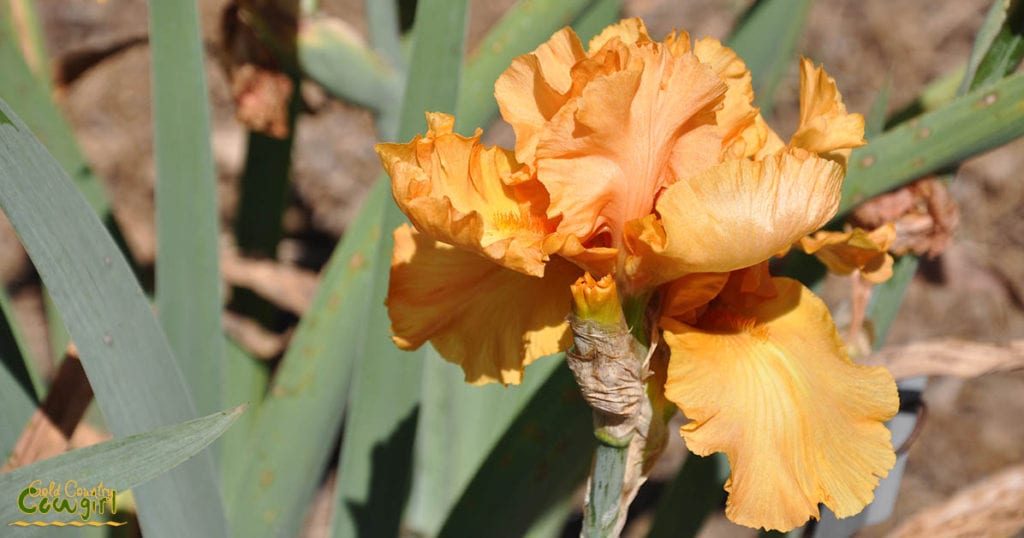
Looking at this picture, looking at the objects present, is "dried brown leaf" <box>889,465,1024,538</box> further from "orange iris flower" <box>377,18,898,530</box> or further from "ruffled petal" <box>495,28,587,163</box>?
"ruffled petal" <box>495,28,587,163</box>

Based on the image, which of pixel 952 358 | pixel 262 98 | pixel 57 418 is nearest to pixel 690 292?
pixel 952 358

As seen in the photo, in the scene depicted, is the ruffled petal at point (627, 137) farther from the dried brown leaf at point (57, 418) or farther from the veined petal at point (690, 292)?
the dried brown leaf at point (57, 418)

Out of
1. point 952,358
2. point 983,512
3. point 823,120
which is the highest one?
point 823,120

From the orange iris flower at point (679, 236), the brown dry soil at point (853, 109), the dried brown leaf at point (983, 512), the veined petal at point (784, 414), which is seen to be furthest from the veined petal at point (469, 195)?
the brown dry soil at point (853, 109)

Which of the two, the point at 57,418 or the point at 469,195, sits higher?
the point at 469,195

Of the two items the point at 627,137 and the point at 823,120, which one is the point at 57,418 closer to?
the point at 627,137
